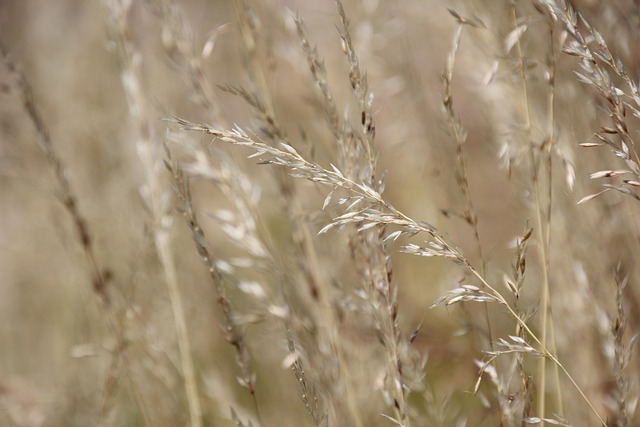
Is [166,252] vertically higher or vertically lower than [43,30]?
higher

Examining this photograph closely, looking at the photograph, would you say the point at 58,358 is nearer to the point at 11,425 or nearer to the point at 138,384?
the point at 11,425

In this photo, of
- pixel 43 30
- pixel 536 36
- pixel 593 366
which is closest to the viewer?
pixel 593 366

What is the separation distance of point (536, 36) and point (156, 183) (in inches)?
45.1

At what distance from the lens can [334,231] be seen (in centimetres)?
212

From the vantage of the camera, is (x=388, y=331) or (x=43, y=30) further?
(x=43, y=30)

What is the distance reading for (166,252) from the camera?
5.06ft

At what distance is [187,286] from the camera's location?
7.98 feet

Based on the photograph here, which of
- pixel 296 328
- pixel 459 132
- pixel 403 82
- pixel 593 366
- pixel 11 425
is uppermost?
pixel 459 132

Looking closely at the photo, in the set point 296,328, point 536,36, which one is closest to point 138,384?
point 296,328

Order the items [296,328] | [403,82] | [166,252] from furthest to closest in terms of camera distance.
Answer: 1. [403,82]
2. [166,252]
3. [296,328]

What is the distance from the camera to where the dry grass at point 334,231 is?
111 cm

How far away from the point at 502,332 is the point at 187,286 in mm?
1109

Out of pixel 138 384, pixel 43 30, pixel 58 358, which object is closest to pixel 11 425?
pixel 58 358

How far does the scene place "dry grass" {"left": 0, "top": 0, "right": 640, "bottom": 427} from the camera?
1108mm
